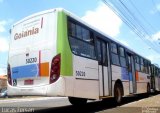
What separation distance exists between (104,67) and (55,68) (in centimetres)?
395

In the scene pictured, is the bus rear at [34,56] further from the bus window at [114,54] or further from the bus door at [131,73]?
the bus door at [131,73]

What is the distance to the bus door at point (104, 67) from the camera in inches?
487

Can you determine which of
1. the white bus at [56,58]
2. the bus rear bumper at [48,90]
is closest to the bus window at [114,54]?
the white bus at [56,58]

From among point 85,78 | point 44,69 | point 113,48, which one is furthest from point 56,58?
point 113,48


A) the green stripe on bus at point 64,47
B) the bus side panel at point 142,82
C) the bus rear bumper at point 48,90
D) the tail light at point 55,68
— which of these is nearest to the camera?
the bus rear bumper at point 48,90

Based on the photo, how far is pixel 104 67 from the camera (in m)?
12.9

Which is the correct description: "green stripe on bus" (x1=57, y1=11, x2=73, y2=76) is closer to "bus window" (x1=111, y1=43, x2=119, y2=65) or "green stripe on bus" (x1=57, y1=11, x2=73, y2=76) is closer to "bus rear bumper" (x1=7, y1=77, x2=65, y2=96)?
"bus rear bumper" (x1=7, y1=77, x2=65, y2=96)

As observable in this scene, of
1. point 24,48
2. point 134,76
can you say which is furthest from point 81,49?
point 134,76

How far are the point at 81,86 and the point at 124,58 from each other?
6912mm

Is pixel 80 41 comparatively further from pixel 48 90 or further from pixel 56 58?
pixel 48 90

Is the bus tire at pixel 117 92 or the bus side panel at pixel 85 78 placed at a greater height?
the bus side panel at pixel 85 78

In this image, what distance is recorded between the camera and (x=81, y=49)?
10.7 metres

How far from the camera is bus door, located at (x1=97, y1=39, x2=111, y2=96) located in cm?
1236

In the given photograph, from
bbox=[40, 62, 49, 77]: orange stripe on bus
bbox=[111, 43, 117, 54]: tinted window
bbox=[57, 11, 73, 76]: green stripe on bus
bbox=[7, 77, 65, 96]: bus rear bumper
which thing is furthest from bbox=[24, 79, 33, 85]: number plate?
bbox=[111, 43, 117, 54]: tinted window
